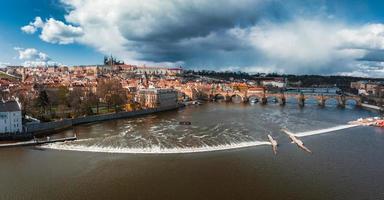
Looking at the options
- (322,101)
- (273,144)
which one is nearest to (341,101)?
(322,101)

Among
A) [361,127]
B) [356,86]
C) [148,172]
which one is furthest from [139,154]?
[356,86]

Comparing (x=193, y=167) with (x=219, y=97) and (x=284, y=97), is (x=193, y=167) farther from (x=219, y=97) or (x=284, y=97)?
(x=219, y=97)

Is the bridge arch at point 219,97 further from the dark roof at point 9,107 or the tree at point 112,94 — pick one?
the dark roof at point 9,107

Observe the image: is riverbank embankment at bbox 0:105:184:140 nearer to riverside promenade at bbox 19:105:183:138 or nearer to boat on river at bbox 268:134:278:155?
riverside promenade at bbox 19:105:183:138

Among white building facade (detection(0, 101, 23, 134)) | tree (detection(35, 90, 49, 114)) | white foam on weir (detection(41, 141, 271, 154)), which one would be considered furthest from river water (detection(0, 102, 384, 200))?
tree (detection(35, 90, 49, 114))

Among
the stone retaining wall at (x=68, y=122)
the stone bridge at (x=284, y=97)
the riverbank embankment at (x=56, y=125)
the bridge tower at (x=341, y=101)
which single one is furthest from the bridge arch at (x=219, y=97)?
the riverbank embankment at (x=56, y=125)
